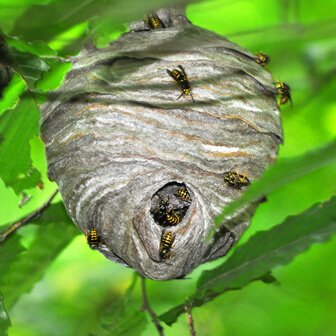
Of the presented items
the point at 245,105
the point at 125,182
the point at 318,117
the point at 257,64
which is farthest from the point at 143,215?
the point at 318,117

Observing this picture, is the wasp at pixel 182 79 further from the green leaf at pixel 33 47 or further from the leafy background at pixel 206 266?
the green leaf at pixel 33 47

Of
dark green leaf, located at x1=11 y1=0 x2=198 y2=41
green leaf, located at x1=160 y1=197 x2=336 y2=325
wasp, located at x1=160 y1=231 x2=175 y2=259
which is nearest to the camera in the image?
dark green leaf, located at x1=11 y1=0 x2=198 y2=41

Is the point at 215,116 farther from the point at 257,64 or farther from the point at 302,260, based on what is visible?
the point at 302,260

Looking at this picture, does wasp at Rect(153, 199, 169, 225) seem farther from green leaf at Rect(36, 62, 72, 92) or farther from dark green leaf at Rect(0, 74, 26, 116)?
dark green leaf at Rect(0, 74, 26, 116)

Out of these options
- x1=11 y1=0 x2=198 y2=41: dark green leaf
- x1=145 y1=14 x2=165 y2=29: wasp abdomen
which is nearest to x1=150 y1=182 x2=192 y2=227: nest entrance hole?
x1=145 y1=14 x2=165 y2=29: wasp abdomen

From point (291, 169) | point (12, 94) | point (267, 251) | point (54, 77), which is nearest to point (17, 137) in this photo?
point (12, 94)

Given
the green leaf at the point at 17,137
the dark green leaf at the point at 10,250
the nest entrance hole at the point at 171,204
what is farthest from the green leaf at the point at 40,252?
the nest entrance hole at the point at 171,204

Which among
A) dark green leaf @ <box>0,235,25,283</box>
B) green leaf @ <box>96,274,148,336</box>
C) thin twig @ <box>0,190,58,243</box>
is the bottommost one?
green leaf @ <box>96,274,148,336</box>
